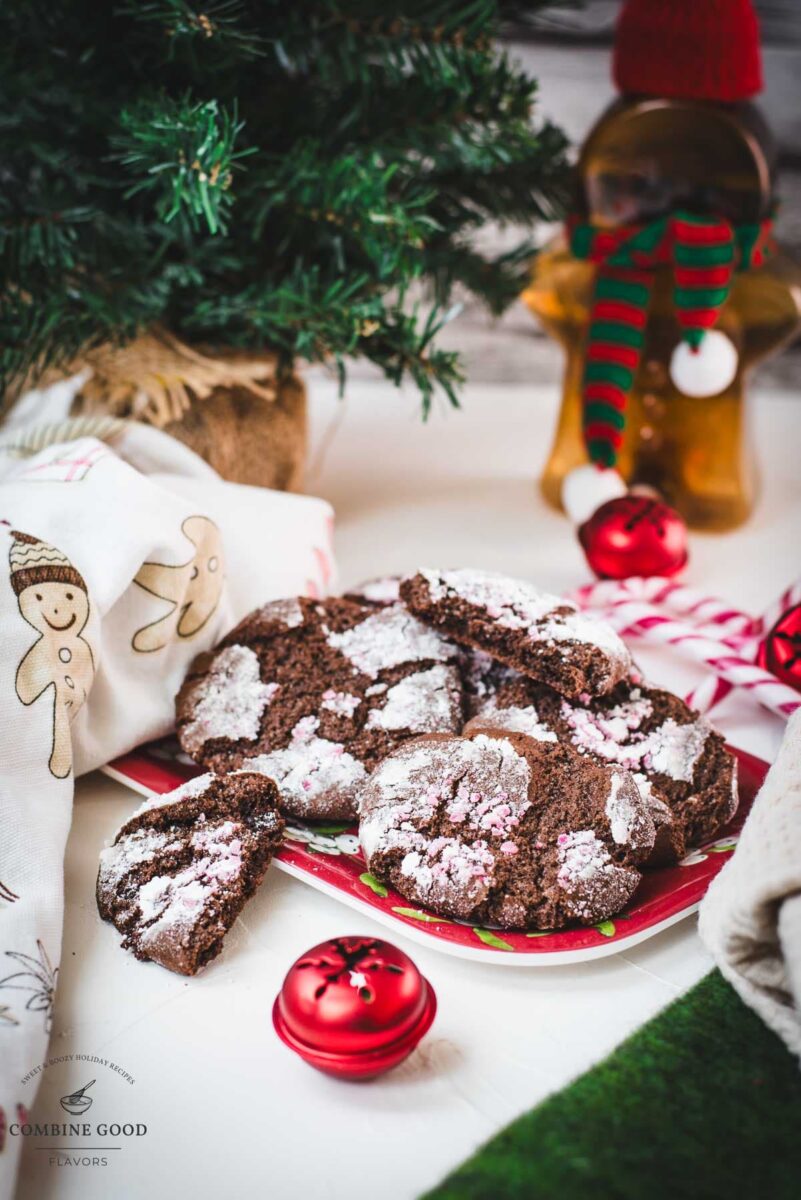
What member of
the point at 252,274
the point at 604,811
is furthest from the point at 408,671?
the point at 252,274

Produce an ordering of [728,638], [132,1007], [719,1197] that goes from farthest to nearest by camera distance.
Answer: [728,638], [132,1007], [719,1197]

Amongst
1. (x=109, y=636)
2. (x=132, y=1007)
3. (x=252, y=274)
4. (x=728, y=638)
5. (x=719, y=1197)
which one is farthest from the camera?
(x=252, y=274)

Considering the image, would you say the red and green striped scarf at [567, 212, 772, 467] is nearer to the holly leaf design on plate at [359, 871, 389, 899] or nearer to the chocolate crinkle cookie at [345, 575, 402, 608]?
the chocolate crinkle cookie at [345, 575, 402, 608]

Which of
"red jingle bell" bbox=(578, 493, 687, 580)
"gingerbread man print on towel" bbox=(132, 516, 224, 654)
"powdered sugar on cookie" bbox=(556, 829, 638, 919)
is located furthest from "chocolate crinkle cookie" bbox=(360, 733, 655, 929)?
"red jingle bell" bbox=(578, 493, 687, 580)

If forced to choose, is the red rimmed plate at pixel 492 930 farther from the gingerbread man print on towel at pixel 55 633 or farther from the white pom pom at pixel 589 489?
the white pom pom at pixel 589 489

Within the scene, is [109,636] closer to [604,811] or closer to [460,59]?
[604,811]

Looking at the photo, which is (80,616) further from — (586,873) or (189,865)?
(586,873)
